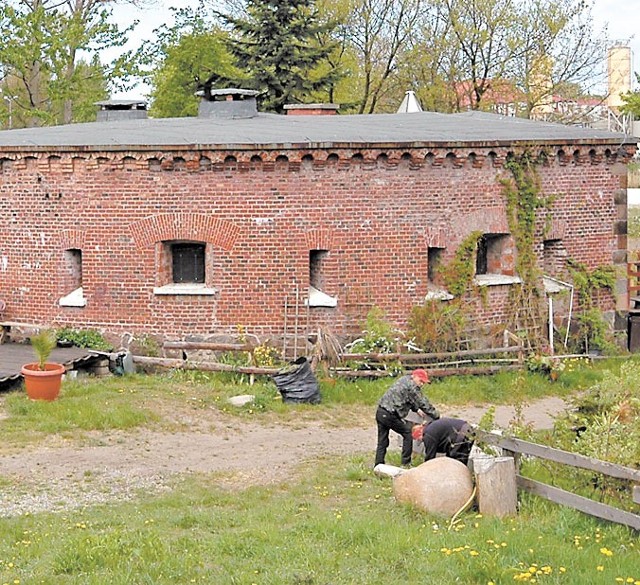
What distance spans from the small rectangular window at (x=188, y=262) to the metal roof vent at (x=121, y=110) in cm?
580

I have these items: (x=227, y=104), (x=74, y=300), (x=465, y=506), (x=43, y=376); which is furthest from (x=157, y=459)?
(x=227, y=104)

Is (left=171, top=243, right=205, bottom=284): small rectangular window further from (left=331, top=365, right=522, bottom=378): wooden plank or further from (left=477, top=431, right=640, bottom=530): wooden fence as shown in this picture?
(left=477, top=431, right=640, bottom=530): wooden fence

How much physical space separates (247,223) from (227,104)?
4663 millimetres

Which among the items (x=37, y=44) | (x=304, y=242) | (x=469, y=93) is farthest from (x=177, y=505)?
(x=469, y=93)

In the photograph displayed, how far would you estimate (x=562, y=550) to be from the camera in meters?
8.77

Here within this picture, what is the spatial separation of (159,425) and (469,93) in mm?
28121

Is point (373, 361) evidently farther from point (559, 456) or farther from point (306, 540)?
point (306, 540)

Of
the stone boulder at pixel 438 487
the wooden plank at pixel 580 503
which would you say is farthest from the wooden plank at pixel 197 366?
the wooden plank at pixel 580 503

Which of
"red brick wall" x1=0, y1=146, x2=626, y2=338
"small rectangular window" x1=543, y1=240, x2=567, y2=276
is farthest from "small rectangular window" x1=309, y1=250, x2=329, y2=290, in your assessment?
"small rectangular window" x1=543, y1=240, x2=567, y2=276

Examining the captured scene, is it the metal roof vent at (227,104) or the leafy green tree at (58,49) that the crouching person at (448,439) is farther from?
the leafy green tree at (58,49)

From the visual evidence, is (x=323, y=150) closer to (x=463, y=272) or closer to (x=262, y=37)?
(x=463, y=272)

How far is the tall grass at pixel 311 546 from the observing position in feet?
27.3

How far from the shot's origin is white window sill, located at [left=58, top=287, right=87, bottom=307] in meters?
18.5

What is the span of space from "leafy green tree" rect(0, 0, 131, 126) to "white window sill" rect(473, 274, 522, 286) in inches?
719
